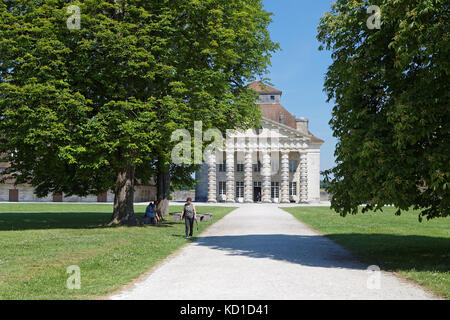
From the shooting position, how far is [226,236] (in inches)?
709

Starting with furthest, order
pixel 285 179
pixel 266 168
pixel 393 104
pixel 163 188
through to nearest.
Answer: pixel 285 179, pixel 266 168, pixel 163 188, pixel 393 104

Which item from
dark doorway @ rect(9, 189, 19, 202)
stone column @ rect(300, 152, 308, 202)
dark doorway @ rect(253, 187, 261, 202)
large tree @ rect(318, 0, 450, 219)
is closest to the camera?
large tree @ rect(318, 0, 450, 219)

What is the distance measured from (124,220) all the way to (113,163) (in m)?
3.50

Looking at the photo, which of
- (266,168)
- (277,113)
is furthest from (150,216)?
(277,113)

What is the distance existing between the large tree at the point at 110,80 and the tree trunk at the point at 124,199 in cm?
5

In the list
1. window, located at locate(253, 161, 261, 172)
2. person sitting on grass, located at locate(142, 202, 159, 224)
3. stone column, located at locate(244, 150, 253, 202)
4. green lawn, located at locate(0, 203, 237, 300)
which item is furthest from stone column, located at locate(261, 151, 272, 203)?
green lawn, located at locate(0, 203, 237, 300)

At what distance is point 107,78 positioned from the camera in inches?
775

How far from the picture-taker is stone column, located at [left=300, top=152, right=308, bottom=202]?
71250mm

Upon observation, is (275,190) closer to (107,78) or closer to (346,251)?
(107,78)

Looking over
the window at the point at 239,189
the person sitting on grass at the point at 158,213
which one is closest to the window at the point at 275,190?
the window at the point at 239,189

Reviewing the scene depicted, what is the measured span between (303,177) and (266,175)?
593 centimetres

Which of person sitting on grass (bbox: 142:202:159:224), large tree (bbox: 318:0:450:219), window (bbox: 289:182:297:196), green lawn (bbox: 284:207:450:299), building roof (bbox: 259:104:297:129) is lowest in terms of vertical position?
green lawn (bbox: 284:207:450:299)

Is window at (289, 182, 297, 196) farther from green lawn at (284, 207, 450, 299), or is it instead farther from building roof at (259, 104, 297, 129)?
green lawn at (284, 207, 450, 299)
